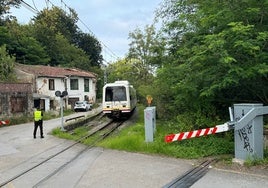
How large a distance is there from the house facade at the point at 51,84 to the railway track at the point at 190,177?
37.6m

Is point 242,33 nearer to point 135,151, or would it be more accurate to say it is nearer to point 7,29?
point 135,151

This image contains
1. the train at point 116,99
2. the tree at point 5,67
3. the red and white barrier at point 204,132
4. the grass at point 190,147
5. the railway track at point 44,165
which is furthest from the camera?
the tree at point 5,67

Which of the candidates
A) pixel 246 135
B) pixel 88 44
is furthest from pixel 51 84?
pixel 246 135

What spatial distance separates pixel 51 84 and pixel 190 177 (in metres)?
44.0

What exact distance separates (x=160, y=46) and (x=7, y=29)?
45.1 meters

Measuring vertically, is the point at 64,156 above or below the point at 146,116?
below

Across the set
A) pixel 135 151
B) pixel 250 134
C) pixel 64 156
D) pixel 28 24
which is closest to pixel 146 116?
pixel 135 151

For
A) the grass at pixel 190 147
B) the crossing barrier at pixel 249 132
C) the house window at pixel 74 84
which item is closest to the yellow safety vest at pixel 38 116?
the grass at pixel 190 147

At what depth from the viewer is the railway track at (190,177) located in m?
8.69

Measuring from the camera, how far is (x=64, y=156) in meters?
13.6

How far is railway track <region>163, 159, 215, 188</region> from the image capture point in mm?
8688

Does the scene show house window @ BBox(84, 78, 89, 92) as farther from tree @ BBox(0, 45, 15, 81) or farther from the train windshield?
the train windshield

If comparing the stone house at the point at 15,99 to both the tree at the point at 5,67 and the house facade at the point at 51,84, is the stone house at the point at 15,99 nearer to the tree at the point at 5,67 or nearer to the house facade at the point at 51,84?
the tree at the point at 5,67

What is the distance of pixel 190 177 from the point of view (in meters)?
9.47
